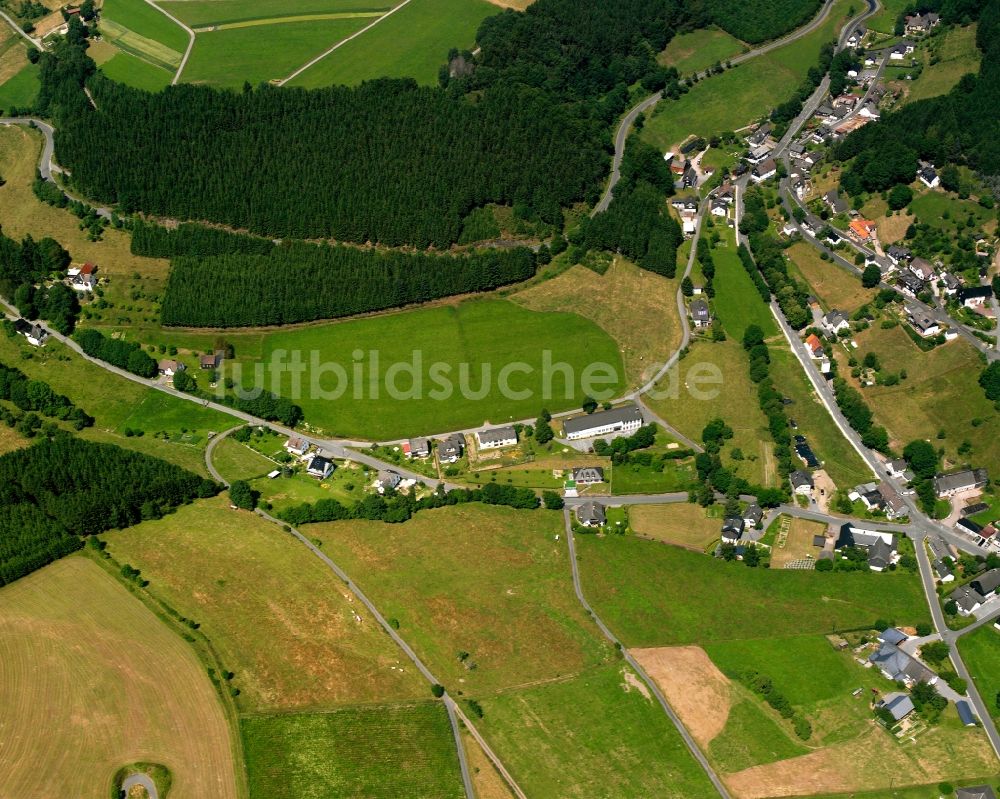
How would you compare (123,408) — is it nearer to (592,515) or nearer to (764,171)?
(592,515)

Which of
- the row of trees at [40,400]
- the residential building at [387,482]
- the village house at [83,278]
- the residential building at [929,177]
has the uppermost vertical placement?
the village house at [83,278]

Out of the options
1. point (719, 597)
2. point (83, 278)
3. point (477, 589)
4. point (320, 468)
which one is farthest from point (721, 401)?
point (83, 278)

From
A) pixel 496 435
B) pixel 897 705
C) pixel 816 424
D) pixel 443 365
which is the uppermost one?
pixel 443 365

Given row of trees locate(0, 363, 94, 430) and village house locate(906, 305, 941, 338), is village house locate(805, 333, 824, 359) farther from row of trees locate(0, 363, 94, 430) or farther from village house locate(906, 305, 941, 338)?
row of trees locate(0, 363, 94, 430)

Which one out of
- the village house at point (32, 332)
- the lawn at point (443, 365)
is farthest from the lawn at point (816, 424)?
the village house at point (32, 332)

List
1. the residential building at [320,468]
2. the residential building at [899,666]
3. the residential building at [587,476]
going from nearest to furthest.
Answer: the residential building at [899,666] → the residential building at [587,476] → the residential building at [320,468]

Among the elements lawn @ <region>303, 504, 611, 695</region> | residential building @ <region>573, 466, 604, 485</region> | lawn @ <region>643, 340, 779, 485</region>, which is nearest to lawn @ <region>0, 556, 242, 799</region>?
lawn @ <region>303, 504, 611, 695</region>

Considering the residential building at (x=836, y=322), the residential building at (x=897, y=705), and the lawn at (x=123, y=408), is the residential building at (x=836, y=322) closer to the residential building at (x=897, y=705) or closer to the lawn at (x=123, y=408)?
the residential building at (x=897, y=705)
